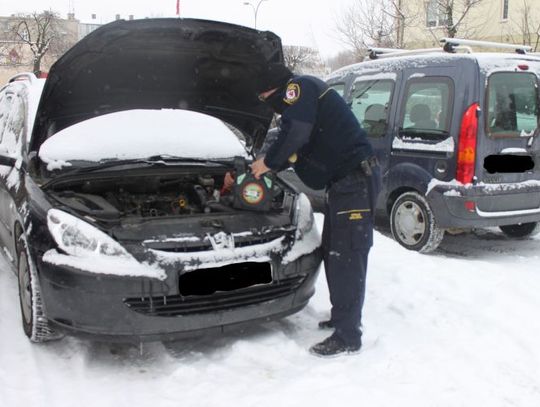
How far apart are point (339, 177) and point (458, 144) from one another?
223 cm

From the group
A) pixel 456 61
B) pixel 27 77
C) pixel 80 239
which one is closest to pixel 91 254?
pixel 80 239

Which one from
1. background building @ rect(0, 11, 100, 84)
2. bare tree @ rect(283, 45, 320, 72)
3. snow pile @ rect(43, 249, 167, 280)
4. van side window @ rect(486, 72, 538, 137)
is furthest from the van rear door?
background building @ rect(0, 11, 100, 84)

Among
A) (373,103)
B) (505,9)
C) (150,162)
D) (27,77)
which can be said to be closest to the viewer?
(150,162)

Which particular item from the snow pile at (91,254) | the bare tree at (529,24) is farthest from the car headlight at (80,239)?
the bare tree at (529,24)

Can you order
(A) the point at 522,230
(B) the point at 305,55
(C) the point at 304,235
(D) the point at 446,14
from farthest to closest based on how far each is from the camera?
1. (B) the point at 305,55
2. (D) the point at 446,14
3. (A) the point at 522,230
4. (C) the point at 304,235

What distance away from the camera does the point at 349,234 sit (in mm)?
3340

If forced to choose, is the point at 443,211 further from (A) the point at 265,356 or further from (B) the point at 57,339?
(B) the point at 57,339

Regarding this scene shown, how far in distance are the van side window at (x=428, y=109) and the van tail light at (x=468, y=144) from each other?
0.62ft

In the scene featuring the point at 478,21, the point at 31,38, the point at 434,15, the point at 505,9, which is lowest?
the point at 31,38

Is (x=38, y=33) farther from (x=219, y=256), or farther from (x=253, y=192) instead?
(x=219, y=256)

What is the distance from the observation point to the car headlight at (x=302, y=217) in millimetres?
3533

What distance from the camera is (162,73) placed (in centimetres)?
420

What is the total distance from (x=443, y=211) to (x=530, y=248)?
4.57 feet

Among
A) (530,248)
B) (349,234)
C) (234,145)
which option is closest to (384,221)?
(530,248)
